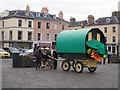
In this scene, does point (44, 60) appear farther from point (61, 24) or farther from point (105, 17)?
point (105, 17)

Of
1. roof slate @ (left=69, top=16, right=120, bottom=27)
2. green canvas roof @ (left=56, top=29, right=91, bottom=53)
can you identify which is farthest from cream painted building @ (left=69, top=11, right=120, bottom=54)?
green canvas roof @ (left=56, top=29, right=91, bottom=53)

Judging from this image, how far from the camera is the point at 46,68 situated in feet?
78.1

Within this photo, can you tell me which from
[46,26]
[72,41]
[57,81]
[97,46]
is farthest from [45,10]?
[57,81]

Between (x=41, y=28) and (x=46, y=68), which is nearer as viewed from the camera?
(x=46, y=68)

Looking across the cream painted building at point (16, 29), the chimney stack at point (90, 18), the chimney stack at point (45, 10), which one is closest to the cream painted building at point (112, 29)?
the chimney stack at point (90, 18)

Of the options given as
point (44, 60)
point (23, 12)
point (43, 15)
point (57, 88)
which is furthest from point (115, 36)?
point (57, 88)

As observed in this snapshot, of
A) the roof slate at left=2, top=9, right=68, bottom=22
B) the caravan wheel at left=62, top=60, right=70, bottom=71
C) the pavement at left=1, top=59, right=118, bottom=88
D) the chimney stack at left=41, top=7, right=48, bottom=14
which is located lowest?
the pavement at left=1, top=59, right=118, bottom=88

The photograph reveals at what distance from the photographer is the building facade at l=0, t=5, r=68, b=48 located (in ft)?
216

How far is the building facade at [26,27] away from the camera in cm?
6575

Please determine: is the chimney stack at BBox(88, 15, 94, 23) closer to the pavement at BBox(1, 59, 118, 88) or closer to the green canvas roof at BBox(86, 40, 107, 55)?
the green canvas roof at BBox(86, 40, 107, 55)

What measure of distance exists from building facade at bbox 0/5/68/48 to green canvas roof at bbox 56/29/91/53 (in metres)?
43.4

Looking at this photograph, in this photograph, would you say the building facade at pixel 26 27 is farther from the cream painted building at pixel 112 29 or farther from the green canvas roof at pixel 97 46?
the green canvas roof at pixel 97 46

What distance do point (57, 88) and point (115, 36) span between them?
65.3m

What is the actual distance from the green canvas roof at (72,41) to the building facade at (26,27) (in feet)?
142
